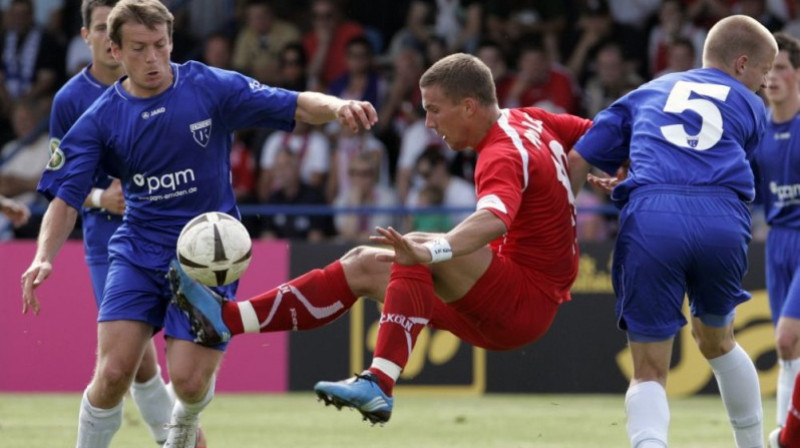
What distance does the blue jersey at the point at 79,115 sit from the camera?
27.0 feet

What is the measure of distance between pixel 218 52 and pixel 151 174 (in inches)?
353

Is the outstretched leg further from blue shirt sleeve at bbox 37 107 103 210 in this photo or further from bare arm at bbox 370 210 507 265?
blue shirt sleeve at bbox 37 107 103 210

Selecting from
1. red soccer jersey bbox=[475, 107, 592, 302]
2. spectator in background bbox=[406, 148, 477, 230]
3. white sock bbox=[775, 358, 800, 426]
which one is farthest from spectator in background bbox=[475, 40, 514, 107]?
red soccer jersey bbox=[475, 107, 592, 302]

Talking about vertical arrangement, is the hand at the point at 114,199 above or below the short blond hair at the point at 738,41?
below

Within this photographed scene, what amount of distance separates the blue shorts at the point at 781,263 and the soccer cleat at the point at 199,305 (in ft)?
12.4

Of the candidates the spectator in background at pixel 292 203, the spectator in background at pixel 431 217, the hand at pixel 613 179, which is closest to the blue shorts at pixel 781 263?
the hand at pixel 613 179

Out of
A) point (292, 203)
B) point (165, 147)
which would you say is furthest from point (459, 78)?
point (292, 203)

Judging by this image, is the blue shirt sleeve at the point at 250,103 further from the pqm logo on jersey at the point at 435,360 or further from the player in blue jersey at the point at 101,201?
the pqm logo on jersey at the point at 435,360

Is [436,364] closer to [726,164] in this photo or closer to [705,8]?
[705,8]

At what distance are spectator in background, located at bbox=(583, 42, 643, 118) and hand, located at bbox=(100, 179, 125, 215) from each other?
7.34 metres

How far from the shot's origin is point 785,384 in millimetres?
8641

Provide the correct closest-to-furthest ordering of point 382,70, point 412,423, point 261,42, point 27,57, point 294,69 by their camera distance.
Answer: point 412,423 < point 294,69 < point 382,70 < point 261,42 < point 27,57

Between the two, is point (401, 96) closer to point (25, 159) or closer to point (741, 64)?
point (25, 159)

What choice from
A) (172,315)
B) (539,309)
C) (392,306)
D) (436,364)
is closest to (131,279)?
(172,315)
